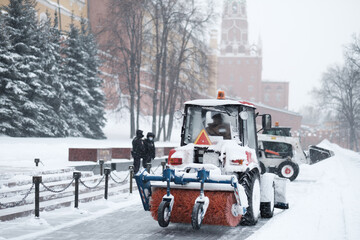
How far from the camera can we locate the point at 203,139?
9445 mm

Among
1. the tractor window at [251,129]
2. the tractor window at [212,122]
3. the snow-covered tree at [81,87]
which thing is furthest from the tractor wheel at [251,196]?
the snow-covered tree at [81,87]

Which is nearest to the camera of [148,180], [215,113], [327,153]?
[148,180]

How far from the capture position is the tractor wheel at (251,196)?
9210mm

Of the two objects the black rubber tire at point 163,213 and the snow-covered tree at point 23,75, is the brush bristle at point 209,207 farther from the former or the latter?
the snow-covered tree at point 23,75

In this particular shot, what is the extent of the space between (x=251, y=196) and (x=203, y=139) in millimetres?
1356

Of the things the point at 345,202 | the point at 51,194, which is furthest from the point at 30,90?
the point at 345,202

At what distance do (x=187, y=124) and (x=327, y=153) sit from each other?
26.0 metres

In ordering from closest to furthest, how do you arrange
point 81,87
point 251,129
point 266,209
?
point 251,129 < point 266,209 < point 81,87

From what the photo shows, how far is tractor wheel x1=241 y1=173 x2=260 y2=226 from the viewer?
9.21 meters

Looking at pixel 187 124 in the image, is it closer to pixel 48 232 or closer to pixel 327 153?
pixel 48 232

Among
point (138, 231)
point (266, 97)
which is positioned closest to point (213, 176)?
point (138, 231)

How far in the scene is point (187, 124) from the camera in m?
10.2

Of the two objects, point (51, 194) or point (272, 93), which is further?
point (272, 93)

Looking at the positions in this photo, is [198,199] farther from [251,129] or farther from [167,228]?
[251,129]
